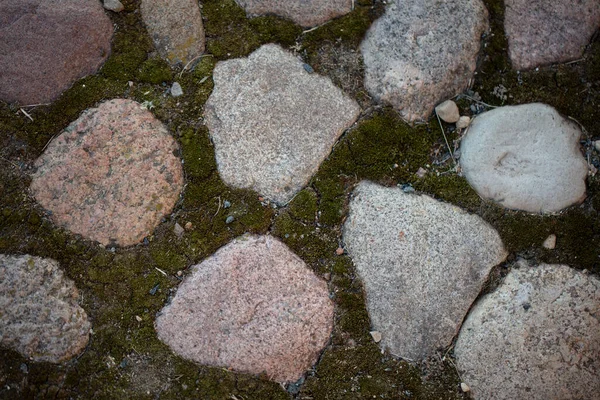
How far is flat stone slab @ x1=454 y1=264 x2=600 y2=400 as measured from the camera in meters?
2.04

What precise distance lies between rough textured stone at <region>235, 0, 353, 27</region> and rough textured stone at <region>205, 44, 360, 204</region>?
0.21m

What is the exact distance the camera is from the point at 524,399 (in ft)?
6.70

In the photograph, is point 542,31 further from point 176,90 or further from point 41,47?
point 41,47

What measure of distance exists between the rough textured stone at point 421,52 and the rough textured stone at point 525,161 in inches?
9.9

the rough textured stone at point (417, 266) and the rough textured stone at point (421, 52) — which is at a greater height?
the rough textured stone at point (421, 52)

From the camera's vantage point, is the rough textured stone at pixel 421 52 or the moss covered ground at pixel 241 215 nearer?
the moss covered ground at pixel 241 215

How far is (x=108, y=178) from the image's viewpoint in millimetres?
2078

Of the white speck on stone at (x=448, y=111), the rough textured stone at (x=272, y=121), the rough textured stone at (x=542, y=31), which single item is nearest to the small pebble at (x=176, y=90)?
the rough textured stone at (x=272, y=121)

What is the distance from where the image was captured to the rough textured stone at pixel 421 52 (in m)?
2.16

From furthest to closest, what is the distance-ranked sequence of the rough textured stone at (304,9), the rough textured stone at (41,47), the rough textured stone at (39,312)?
the rough textured stone at (304,9), the rough textured stone at (41,47), the rough textured stone at (39,312)

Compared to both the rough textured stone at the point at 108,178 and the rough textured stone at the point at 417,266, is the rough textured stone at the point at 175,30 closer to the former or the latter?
the rough textured stone at the point at 108,178

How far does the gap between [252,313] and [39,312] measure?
839 mm

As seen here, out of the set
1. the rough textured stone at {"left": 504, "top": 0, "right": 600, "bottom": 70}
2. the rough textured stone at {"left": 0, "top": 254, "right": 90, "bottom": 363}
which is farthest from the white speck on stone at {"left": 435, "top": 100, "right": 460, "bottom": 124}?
the rough textured stone at {"left": 0, "top": 254, "right": 90, "bottom": 363}

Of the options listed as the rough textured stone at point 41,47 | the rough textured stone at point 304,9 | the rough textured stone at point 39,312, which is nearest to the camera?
the rough textured stone at point 39,312
